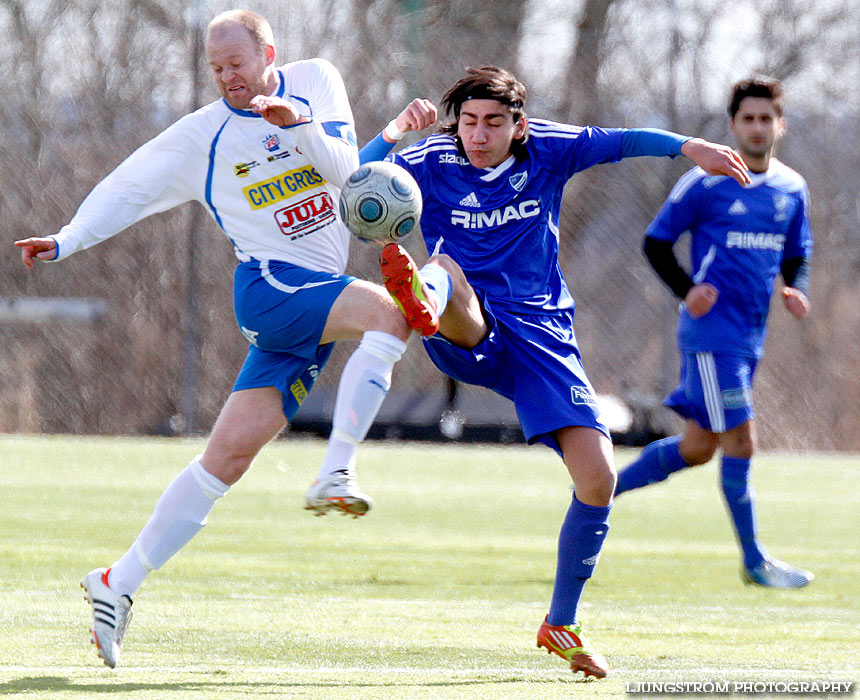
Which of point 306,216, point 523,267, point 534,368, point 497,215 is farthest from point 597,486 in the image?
point 306,216

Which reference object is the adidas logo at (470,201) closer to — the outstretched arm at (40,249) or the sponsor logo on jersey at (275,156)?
the sponsor logo on jersey at (275,156)

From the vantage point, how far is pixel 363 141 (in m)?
14.7

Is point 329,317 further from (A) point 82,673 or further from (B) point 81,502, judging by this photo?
(B) point 81,502

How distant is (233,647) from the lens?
4.32m

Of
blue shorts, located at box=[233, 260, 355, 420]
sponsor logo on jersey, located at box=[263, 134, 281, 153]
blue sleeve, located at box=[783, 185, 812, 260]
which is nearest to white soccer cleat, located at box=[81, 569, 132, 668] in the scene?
blue shorts, located at box=[233, 260, 355, 420]

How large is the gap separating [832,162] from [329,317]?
12863 millimetres

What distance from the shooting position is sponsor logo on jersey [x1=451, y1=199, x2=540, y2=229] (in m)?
4.40

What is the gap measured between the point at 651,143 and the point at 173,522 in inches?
74.4

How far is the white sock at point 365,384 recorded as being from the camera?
Result: 3895 mm

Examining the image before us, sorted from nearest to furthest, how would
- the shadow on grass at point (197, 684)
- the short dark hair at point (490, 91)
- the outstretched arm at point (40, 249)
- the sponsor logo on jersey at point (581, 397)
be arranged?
the shadow on grass at point (197, 684)
the outstretched arm at point (40, 249)
the sponsor logo on jersey at point (581, 397)
the short dark hair at point (490, 91)

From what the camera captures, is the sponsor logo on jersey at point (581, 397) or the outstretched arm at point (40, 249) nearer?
A: the outstretched arm at point (40, 249)

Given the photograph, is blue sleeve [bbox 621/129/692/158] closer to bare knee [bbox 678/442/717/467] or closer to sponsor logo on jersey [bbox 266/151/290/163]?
sponsor logo on jersey [bbox 266/151/290/163]

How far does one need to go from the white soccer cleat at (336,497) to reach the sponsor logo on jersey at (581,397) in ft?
2.87

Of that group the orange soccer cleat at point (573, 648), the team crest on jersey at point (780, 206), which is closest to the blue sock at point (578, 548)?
the orange soccer cleat at point (573, 648)
